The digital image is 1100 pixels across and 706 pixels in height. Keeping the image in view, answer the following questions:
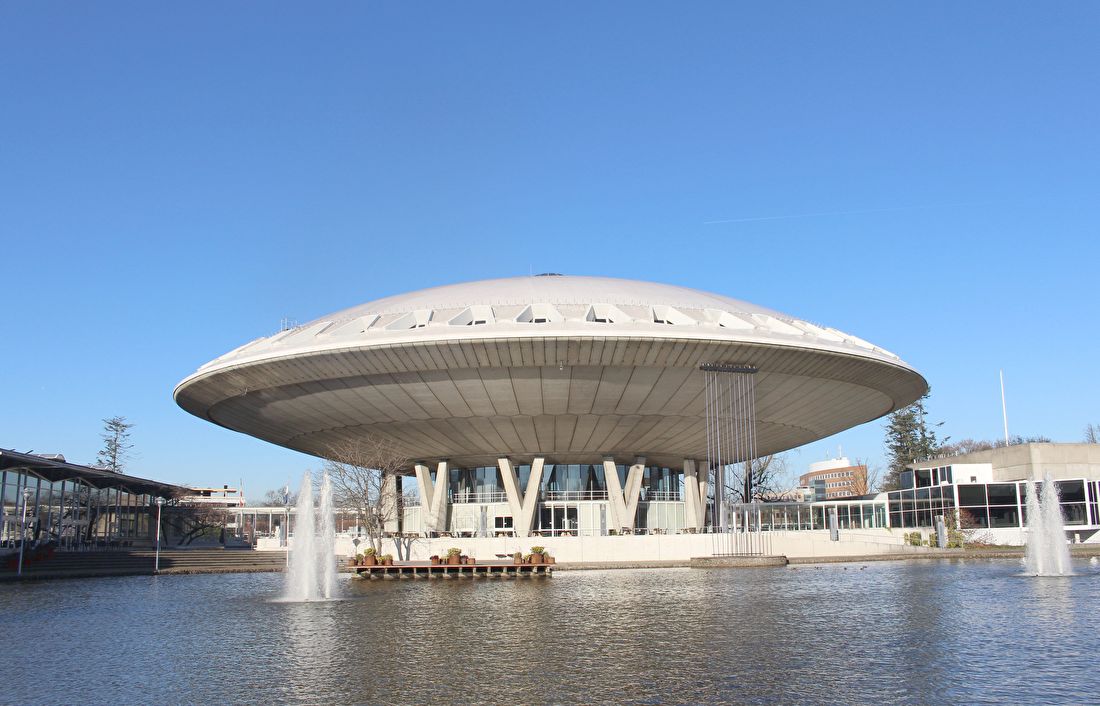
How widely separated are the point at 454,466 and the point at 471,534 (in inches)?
146

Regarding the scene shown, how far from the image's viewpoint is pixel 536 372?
1475 inches

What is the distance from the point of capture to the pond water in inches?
456

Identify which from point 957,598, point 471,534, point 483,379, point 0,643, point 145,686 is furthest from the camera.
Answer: point 471,534

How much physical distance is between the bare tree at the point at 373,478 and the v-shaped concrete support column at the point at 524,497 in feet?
17.6

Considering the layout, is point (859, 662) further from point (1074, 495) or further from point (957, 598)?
point (1074, 495)

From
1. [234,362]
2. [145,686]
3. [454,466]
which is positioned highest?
[234,362]

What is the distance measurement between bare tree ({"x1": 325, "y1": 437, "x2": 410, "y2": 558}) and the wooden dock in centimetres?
535

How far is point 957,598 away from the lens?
21.9 m

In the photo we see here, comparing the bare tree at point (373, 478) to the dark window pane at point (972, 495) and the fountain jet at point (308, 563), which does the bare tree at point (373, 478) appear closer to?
the fountain jet at point (308, 563)

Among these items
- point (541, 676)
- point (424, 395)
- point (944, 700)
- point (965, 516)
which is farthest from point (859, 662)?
point (965, 516)

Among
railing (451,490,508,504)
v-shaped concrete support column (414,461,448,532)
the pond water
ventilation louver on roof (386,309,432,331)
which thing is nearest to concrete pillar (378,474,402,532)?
v-shaped concrete support column (414,461,448,532)

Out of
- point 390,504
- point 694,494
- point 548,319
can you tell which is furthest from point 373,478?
point 694,494

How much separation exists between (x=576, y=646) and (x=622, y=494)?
31.6 meters

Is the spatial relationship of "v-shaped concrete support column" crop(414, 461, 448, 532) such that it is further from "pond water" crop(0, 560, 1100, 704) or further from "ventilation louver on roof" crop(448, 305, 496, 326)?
"pond water" crop(0, 560, 1100, 704)
